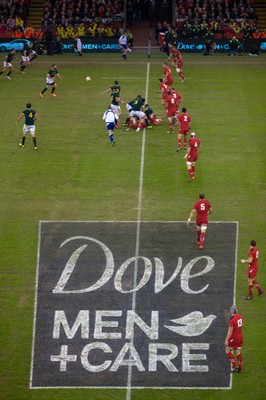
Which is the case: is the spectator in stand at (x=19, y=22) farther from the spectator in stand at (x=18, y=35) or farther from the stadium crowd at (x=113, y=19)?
the spectator in stand at (x=18, y=35)

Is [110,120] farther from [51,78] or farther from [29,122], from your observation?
[51,78]

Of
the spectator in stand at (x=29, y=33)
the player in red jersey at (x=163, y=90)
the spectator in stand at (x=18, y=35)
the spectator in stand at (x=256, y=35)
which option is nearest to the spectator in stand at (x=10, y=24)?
the spectator in stand at (x=18, y=35)

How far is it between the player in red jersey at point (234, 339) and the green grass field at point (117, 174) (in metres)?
0.40

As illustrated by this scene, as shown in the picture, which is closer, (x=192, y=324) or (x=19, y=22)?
(x=192, y=324)

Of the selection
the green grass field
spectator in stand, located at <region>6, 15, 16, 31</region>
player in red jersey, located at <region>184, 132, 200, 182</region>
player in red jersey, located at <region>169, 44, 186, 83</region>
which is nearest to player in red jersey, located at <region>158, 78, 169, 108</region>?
the green grass field

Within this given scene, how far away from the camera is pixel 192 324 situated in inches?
1535

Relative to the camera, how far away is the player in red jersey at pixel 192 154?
48.8m

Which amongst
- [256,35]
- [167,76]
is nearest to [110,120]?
[167,76]

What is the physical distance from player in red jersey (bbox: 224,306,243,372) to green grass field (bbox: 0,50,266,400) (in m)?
0.40

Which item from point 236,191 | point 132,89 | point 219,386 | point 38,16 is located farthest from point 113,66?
point 219,386

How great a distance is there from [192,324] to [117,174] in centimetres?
1452

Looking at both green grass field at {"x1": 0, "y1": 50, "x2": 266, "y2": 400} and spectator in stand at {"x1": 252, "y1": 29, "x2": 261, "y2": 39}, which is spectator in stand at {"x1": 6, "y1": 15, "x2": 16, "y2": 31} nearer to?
green grass field at {"x1": 0, "y1": 50, "x2": 266, "y2": 400}

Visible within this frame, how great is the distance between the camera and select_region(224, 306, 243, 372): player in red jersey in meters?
34.9

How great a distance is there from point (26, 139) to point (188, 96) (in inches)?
476
